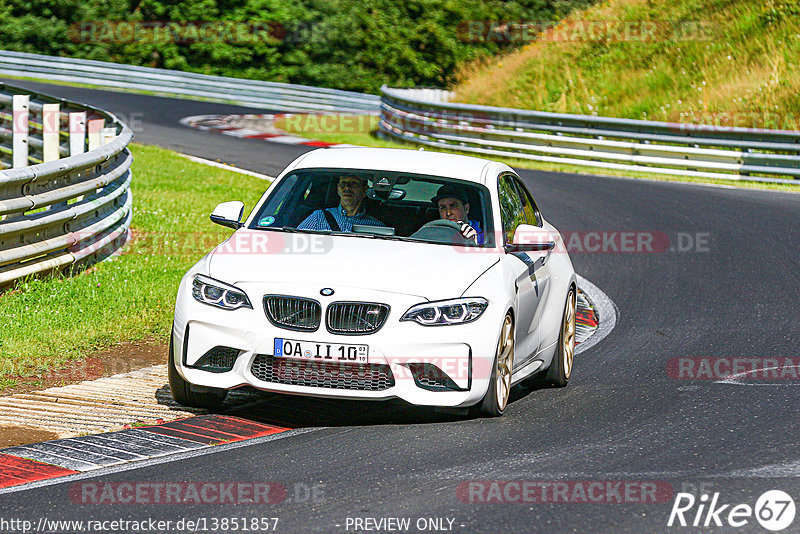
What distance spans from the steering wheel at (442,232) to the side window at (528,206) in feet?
3.86

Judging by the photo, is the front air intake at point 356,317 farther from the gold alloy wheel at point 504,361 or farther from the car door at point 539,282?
the car door at point 539,282

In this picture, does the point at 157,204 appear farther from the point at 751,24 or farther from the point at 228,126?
the point at 751,24

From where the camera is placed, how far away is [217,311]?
7105 mm

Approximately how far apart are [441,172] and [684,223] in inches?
373

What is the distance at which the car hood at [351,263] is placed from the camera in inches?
279

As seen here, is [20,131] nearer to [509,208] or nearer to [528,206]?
[528,206]

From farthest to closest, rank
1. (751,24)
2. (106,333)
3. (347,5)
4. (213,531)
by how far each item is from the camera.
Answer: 1. (347,5)
2. (751,24)
3. (106,333)
4. (213,531)

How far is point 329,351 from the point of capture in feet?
22.6

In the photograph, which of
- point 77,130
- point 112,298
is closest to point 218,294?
point 112,298

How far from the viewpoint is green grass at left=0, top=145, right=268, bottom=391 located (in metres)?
8.87

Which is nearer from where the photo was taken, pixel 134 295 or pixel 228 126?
pixel 134 295

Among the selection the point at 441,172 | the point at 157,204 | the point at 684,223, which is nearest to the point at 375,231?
the point at 441,172

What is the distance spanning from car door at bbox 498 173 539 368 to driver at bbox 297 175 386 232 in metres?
0.89

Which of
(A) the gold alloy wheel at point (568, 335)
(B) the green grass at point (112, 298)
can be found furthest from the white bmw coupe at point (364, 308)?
(B) the green grass at point (112, 298)
